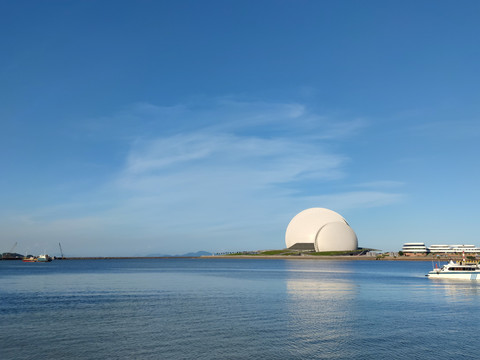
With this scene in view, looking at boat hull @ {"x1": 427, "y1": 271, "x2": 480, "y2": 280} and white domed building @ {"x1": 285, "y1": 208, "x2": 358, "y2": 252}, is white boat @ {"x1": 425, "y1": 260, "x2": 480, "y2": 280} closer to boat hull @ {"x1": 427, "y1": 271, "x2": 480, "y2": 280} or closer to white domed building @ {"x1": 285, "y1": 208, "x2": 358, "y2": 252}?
boat hull @ {"x1": 427, "y1": 271, "x2": 480, "y2": 280}

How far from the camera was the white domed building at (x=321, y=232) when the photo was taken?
180250mm

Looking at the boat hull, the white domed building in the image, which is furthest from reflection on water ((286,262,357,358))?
the white domed building

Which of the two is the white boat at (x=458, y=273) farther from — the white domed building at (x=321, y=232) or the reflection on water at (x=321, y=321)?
the white domed building at (x=321, y=232)

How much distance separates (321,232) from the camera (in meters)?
182

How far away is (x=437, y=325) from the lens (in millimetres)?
29109

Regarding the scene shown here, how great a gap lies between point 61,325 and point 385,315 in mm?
23706

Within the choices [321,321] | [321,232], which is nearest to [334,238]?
[321,232]

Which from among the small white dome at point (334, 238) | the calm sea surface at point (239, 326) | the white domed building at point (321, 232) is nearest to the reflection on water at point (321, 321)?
the calm sea surface at point (239, 326)

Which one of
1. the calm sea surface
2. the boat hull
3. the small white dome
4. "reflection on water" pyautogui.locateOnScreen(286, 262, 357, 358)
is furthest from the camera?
the small white dome

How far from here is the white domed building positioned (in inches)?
7096

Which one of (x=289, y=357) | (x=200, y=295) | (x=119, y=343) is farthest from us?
(x=200, y=295)

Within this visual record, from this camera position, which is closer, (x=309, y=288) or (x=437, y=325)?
(x=437, y=325)

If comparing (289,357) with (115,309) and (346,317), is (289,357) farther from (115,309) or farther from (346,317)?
(115,309)

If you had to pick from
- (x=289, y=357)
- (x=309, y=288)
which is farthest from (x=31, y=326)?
(x=309, y=288)
